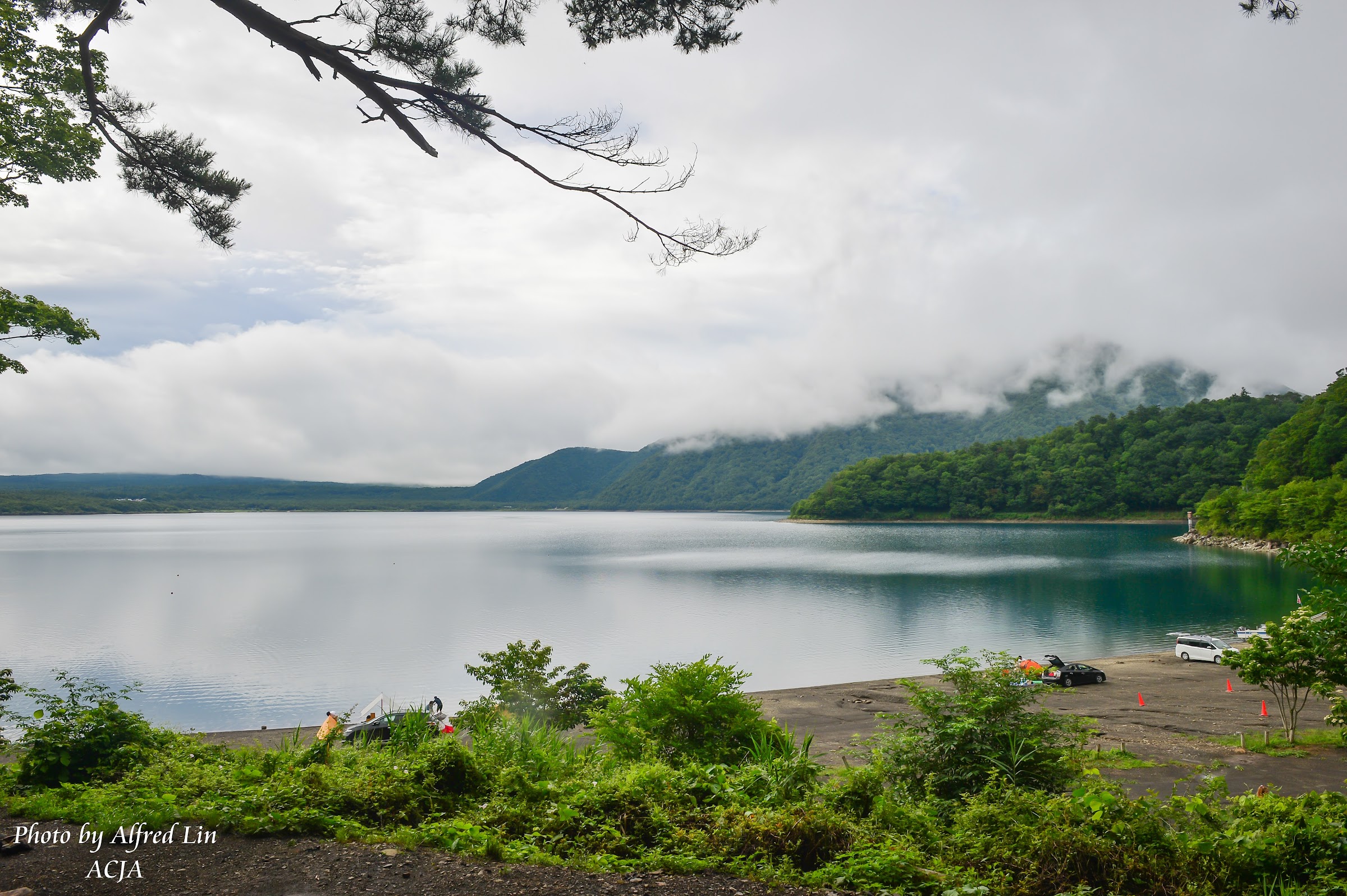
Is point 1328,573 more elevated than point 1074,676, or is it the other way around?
point 1328,573

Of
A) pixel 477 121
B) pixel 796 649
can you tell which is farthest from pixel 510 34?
pixel 796 649

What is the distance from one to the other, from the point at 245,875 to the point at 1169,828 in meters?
5.32

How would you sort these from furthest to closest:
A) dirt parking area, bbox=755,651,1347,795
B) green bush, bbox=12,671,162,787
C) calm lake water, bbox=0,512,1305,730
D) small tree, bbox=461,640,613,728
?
calm lake water, bbox=0,512,1305,730 → small tree, bbox=461,640,613,728 → dirt parking area, bbox=755,651,1347,795 → green bush, bbox=12,671,162,787

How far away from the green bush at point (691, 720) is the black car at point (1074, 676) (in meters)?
18.7

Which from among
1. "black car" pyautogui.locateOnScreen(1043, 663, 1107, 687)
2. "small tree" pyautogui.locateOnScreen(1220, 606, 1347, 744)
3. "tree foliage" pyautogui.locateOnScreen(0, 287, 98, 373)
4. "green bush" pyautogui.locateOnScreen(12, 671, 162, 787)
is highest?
"tree foliage" pyautogui.locateOnScreen(0, 287, 98, 373)

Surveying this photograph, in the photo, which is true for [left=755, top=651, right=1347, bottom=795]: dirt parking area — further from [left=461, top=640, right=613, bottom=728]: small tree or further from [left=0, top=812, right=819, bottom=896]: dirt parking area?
[left=0, top=812, right=819, bottom=896]: dirt parking area

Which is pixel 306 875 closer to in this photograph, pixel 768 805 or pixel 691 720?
pixel 768 805

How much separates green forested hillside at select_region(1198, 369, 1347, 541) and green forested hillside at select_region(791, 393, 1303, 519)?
2928cm

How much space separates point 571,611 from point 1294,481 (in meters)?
76.3

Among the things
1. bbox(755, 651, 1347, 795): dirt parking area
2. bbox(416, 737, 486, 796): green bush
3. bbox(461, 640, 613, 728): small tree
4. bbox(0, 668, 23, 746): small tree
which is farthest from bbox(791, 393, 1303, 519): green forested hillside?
bbox(0, 668, 23, 746): small tree

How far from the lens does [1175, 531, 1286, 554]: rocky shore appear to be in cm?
6850

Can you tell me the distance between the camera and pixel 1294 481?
244 ft

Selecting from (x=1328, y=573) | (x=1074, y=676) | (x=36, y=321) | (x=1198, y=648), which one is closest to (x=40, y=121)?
(x=36, y=321)

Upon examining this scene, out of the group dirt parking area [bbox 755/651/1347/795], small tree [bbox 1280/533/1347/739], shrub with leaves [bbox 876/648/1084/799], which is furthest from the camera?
dirt parking area [bbox 755/651/1347/795]
